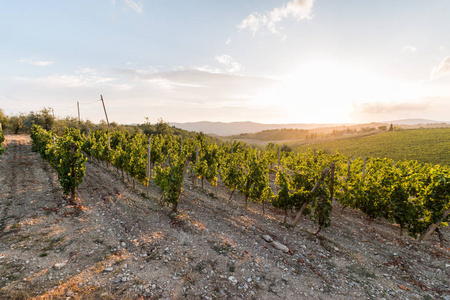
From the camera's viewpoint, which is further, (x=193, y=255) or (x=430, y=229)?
(x=430, y=229)

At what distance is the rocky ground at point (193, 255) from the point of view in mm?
4781

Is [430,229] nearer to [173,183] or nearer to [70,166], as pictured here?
[173,183]

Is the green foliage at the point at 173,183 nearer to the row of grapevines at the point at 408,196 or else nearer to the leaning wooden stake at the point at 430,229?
the row of grapevines at the point at 408,196

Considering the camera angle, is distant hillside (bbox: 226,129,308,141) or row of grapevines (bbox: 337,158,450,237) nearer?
row of grapevines (bbox: 337,158,450,237)

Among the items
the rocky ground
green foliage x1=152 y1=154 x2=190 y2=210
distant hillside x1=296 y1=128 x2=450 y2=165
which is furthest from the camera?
distant hillside x1=296 y1=128 x2=450 y2=165

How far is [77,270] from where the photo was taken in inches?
200

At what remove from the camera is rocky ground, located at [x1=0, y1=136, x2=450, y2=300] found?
4781 mm

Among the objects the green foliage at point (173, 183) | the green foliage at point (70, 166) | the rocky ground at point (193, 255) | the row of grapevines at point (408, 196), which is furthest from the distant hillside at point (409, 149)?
the green foliage at point (70, 166)

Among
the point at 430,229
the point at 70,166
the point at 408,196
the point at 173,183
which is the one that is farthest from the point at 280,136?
the point at 70,166

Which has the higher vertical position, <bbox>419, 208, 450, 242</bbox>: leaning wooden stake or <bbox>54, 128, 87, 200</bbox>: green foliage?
<bbox>54, 128, 87, 200</bbox>: green foliage

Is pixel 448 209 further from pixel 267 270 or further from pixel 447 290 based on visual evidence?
pixel 267 270

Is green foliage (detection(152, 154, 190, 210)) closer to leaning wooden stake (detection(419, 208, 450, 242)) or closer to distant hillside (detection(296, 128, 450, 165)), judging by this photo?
leaning wooden stake (detection(419, 208, 450, 242))

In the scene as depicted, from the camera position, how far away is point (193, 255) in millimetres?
6031

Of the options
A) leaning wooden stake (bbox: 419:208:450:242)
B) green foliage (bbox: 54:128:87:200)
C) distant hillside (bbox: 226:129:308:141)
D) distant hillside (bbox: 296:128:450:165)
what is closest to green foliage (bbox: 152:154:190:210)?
green foliage (bbox: 54:128:87:200)
